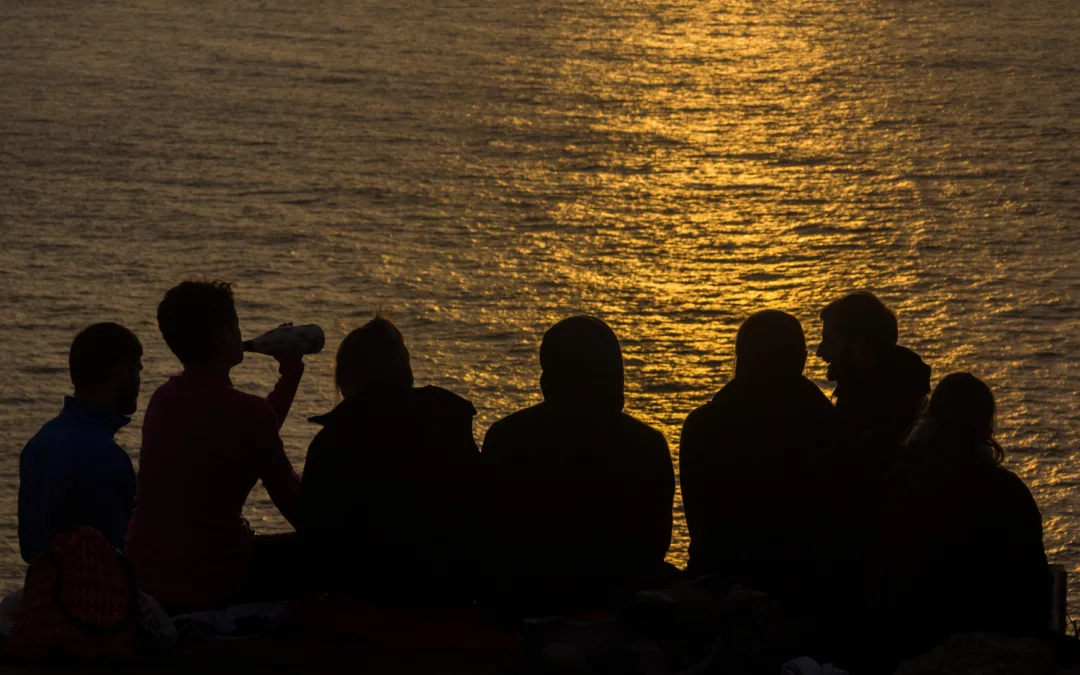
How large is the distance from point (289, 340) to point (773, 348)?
5.02 ft

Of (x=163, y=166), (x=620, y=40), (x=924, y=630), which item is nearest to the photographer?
(x=924, y=630)

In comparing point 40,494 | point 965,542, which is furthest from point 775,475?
point 40,494

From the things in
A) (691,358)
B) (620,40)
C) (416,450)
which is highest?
(620,40)

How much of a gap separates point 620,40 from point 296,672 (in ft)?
74.7

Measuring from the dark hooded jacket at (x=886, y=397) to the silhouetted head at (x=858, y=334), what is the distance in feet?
0.09

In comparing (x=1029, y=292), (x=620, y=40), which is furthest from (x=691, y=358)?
(x=620, y=40)

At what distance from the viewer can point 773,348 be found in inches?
178

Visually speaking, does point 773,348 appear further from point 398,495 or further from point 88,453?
point 88,453

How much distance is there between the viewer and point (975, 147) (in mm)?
20906

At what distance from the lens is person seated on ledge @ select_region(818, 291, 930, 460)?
5.04 metres

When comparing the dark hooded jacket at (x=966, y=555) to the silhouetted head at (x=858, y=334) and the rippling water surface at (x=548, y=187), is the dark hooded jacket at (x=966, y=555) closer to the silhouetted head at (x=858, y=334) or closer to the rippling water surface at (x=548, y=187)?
the silhouetted head at (x=858, y=334)

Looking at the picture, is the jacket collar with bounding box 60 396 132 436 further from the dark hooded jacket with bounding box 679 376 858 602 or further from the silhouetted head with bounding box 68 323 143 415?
the dark hooded jacket with bounding box 679 376 858 602

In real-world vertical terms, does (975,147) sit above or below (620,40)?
below

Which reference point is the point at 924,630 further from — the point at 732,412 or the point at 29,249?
the point at 29,249
